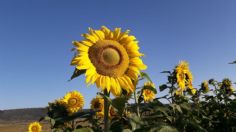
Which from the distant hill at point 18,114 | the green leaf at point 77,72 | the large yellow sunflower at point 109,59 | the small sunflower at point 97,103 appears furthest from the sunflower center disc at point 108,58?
the distant hill at point 18,114

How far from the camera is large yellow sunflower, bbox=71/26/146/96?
10.3 feet

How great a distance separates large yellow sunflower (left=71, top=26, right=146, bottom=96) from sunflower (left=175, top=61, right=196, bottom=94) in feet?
9.08

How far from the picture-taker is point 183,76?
627 cm

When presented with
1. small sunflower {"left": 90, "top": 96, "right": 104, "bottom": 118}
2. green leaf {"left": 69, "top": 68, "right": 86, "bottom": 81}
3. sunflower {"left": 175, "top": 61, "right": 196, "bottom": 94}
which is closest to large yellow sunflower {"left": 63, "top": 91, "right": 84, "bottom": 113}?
small sunflower {"left": 90, "top": 96, "right": 104, "bottom": 118}

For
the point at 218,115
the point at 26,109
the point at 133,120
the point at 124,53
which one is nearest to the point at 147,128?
the point at 133,120

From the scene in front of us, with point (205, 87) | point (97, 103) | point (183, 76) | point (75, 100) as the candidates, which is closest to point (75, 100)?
point (75, 100)

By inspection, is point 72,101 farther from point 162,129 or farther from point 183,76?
point 162,129

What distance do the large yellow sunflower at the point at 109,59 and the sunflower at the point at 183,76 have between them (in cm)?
277

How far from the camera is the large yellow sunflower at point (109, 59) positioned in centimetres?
313

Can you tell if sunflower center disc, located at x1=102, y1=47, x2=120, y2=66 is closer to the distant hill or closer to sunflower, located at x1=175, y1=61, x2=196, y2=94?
sunflower, located at x1=175, y1=61, x2=196, y2=94

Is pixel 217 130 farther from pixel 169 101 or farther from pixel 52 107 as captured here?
pixel 52 107

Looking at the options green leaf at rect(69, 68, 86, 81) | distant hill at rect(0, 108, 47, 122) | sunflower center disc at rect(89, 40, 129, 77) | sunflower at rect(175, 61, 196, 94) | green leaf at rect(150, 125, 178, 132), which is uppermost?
distant hill at rect(0, 108, 47, 122)

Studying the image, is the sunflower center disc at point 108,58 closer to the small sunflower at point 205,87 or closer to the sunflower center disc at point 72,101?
the sunflower center disc at point 72,101

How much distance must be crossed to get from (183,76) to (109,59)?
317 centimetres
